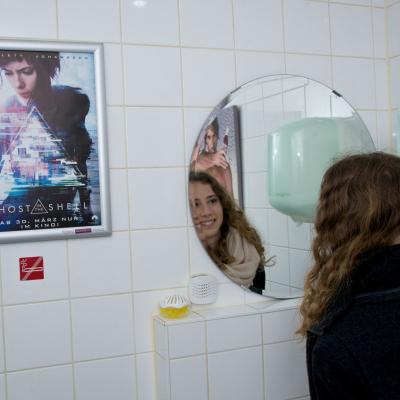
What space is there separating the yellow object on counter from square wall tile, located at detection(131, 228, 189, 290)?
3.0 inches

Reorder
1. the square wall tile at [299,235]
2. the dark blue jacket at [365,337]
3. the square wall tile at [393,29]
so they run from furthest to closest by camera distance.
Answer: the square wall tile at [393,29] < the square wall tile at [299,235] < the dark blue jacket at [365,337]

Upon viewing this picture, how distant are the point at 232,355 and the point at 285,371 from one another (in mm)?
212

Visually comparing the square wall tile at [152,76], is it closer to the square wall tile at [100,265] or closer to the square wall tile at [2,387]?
the square wall tile at [100,265]

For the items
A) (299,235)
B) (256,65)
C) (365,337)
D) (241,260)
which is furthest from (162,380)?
(256,65)

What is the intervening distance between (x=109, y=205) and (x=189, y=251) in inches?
12.5

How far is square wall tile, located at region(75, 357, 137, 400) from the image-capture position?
1.64 m

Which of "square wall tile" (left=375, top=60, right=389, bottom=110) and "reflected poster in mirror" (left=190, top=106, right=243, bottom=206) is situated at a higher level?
"square wall tile" (left=375, top=60, right=389, bottom=110)

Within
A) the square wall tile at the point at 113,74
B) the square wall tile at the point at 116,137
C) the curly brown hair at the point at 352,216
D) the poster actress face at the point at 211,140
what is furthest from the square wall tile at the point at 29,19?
the curly brown hair at the point at 352,216

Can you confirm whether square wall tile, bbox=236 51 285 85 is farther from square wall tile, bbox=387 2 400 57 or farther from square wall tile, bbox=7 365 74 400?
square wall tile, bbox=7 365 74 400

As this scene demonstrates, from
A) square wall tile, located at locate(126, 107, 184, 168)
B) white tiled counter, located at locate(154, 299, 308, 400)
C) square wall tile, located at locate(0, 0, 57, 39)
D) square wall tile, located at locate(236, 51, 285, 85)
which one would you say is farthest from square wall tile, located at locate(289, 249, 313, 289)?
square wall tile, located at locate(0, 0, 57, 39)

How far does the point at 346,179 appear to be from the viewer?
1.04 m

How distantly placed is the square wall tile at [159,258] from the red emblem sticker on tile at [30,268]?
0.96ft

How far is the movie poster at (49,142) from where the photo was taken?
1.57m

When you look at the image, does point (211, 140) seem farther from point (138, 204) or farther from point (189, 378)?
point (189, 378)
